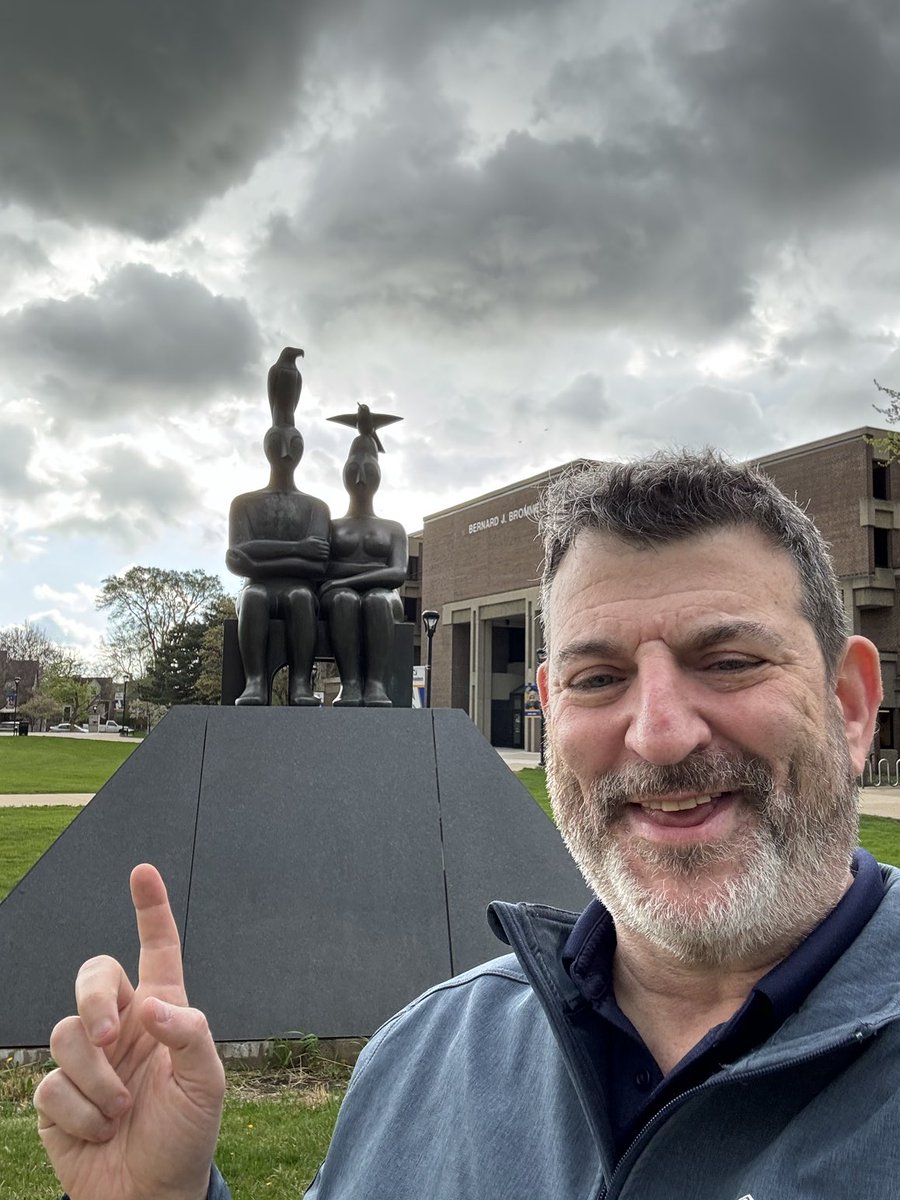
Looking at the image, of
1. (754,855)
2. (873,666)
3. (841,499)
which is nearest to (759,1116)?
(754,855)

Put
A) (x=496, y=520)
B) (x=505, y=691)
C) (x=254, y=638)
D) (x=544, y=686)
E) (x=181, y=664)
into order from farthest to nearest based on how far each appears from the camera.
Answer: (x=181, y=664) → (x=505, y=691) → (x=496, y=520) → (x=254, y=638) → (x=544, y=686)

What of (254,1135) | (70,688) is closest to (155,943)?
(254,1135)

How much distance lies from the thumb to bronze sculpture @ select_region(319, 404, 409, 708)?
587cm

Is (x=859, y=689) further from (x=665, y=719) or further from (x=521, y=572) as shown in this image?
(x=521, y=572)

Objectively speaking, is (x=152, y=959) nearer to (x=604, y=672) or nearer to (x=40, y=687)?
(x=604, y=672)

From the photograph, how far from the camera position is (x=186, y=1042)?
171 centimetres

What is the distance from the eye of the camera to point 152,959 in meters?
1.87

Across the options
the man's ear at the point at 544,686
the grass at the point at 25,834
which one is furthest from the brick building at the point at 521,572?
the man's ear at the point at 544,686

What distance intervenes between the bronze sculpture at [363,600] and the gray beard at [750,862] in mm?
5996

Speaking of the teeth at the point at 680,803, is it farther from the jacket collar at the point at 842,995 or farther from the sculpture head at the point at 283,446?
the sculpture head at the point at 283,446

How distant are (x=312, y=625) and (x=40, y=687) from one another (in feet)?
275

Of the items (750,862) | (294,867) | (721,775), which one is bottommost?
(294,867)

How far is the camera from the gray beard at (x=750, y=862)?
163cm

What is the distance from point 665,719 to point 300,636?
618cm
